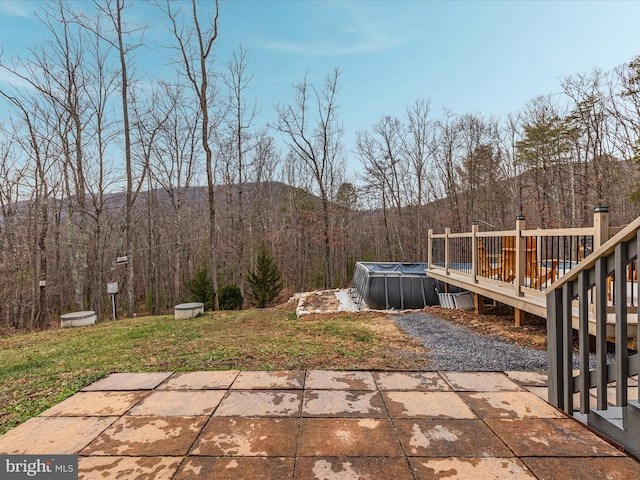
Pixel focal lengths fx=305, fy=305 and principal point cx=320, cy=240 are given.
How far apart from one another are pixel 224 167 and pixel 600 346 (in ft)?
53.9

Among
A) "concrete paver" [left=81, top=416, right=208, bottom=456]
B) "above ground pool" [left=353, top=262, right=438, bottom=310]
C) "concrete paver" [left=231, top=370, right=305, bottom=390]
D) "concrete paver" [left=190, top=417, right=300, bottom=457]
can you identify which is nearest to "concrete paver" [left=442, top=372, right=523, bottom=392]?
"concrete paver" [left=231, top=370, right=305, bottom=390]

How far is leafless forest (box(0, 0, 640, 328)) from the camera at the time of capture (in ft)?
34.1

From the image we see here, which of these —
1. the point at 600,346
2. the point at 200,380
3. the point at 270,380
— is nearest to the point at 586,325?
the point at 600,346

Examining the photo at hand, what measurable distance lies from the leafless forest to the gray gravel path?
8.50 metres

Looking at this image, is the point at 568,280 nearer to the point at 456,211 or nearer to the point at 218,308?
the point at 218,308

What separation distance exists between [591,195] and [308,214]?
41.0 ft

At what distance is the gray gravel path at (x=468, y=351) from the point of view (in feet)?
10.2

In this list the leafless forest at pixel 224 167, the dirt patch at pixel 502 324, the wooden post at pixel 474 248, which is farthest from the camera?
the leafless forest at pixel 224 167

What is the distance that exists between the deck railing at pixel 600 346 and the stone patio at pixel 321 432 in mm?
129

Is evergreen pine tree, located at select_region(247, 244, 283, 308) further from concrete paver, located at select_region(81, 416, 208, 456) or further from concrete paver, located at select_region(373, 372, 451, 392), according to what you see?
concrete paver, located at select_region(81, 416, 208, 456)

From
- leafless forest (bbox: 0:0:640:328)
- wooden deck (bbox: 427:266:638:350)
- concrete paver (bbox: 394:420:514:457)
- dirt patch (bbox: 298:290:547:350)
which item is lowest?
dirt patch (bbox: 298:290:547:350)

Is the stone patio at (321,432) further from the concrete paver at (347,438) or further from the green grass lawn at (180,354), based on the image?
the green grass lawn at (180,354)

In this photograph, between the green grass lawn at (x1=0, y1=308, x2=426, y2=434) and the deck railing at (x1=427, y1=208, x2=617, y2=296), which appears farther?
the deck railing at (x1=427, y1=208, x2=617, y2=296)

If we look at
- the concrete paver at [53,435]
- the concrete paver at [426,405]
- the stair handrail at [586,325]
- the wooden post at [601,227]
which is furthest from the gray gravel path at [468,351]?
the concrete paver at [53,435]
